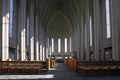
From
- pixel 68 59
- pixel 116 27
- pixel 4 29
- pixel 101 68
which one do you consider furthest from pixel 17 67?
pixel 68 59

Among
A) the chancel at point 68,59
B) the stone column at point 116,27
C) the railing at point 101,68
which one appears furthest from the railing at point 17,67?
the stone column at point 116,27

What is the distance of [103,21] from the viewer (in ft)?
123

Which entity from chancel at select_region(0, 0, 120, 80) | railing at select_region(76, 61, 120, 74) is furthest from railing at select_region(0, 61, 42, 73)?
railing at select_region(76, 61, 120, 74)

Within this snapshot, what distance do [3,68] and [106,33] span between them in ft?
65.9

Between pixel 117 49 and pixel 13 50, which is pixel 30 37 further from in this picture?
pixel 117 49

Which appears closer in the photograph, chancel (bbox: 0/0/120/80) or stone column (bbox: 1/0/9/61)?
→ chancel (bbox: 0/0/120/80)

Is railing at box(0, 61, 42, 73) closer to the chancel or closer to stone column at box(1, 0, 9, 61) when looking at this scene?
the chancel

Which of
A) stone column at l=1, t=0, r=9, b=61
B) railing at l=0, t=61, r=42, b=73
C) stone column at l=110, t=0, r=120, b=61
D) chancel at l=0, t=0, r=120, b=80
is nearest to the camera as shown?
chancel at l=0, t=0, r=120, b=80

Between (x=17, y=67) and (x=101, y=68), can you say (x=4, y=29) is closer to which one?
(x=17, y=67)

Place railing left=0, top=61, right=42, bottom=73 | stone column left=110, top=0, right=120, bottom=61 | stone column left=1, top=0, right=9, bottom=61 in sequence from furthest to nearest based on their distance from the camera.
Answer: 1. stone column left=110, top=0, right=120, bottom=61
2. stone column left=1, top=0, right=9, bottom=61
3. railing left=0, top=61, right=42, bottom=73

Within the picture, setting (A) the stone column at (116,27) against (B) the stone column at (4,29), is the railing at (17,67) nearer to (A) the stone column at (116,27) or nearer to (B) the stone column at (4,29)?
(B) the stone column at (4,29)

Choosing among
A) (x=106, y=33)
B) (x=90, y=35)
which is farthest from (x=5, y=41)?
(x=90, y=35)

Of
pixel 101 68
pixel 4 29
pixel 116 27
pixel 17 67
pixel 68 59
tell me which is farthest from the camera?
pixel 68 59

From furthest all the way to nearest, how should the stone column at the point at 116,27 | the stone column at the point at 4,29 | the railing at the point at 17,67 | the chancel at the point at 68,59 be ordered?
the stone column at the point at 116,27 < the stone column at the point at 4,29 < the railing at the point at 17,67 < the chancel at the point at 68,59
